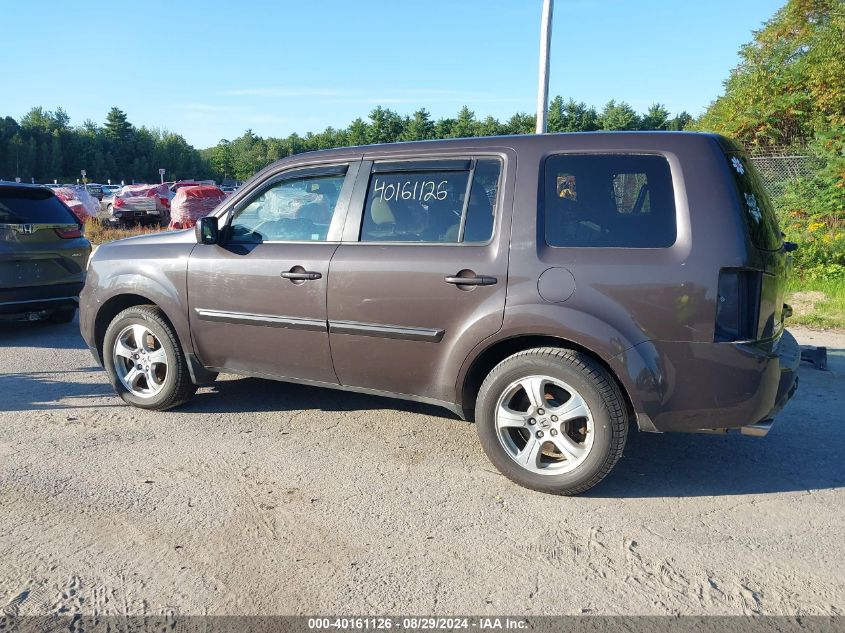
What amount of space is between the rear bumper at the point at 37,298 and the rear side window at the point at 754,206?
278 inches

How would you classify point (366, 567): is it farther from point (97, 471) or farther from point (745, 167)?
point (745, 167)

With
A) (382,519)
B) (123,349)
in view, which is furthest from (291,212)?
(382,519)

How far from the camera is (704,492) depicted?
3.80 m

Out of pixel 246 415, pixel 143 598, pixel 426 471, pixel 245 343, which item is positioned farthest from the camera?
pixel 246 415

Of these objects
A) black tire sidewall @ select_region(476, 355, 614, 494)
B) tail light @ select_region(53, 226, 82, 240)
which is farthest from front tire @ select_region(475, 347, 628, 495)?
tail light @ select_region(53, 226, 82, 240)

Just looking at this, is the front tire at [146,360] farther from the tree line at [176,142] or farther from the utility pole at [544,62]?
the tree line at [176,142]

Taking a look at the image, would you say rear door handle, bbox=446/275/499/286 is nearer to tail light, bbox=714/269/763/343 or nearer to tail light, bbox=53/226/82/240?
tail light, bbox=714/269/763/343

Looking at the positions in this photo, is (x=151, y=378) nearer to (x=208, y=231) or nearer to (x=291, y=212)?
(x=208, y=231)

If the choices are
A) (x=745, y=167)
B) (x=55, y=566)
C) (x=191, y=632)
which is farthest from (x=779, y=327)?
(x=55, y=566)

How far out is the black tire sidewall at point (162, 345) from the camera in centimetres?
495

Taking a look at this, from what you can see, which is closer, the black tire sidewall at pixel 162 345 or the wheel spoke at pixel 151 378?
the black tire sidewall at pixel 162 345

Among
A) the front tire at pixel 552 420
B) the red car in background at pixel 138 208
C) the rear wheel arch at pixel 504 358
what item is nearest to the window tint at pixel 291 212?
the rear wheel arch at pixel 504 358

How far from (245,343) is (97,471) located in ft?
3.87

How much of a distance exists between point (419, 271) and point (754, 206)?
5.91 ft
